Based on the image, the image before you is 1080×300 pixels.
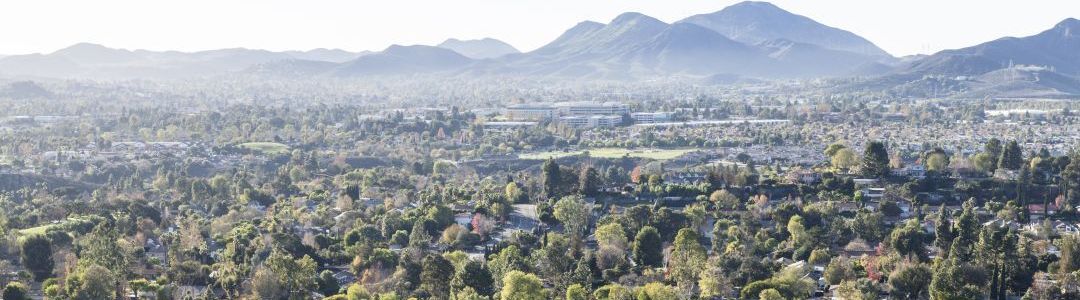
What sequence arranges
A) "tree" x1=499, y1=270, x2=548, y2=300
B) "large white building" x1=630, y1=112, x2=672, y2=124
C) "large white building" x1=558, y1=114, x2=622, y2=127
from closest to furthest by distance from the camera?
"tree" x1=499, y1=270, x2=548, y2=300
"large white building" x1=558, y1=114, x2=622, y2=127
"large white building" x1=630, y1=112, x2=672, y2=124

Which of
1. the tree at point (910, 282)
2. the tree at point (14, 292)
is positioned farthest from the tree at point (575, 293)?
the tree at point (14, 292)

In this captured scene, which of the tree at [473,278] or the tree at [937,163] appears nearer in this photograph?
the tree at [473,278]

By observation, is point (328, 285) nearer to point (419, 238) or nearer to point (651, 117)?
point (419, 238)

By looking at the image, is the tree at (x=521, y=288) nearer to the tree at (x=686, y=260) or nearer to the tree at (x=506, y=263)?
the tree at (x=506, y=263)

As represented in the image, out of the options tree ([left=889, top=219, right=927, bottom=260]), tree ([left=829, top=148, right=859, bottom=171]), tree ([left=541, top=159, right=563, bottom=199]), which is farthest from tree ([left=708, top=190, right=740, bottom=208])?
tree ([left=889, top=219, right=927, bottom=260])

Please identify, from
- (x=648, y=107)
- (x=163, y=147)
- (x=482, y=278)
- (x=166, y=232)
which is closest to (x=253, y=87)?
(x=648, y=107)

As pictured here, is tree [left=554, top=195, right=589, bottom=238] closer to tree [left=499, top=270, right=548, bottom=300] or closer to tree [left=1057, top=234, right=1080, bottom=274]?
tree [left=499, top=270, right=548, bottom=300]
